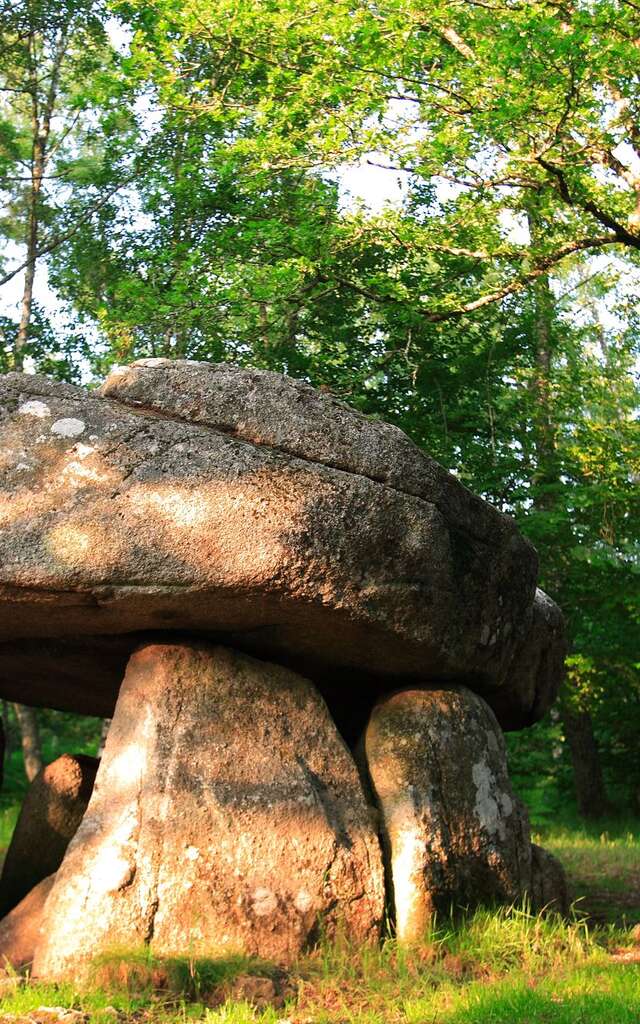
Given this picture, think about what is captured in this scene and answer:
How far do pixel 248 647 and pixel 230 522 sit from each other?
122cm

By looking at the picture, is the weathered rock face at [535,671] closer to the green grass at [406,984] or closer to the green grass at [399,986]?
the green grass at [406,984]

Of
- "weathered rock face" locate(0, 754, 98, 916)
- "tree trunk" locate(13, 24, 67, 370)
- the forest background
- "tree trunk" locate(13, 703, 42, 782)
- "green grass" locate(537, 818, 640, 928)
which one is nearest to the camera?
"weathered rock face" locate(0, 754, 98, 916)

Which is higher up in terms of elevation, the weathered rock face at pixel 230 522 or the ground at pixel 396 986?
the weathered rock face at pixel 230 522

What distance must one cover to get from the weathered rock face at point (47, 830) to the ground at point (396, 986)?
2.55m

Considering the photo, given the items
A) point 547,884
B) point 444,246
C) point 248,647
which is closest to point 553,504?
point 444,246

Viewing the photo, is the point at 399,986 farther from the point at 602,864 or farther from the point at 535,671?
the point at 602,864

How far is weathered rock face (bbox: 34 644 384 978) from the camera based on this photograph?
6.39m

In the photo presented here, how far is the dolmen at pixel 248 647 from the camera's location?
6.57 m

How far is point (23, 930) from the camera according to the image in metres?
7.08

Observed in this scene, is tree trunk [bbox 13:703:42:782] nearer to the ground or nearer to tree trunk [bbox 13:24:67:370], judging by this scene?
tree trunk [bbox 13:24:67:370]

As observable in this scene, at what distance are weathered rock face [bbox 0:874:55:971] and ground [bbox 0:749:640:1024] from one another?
30.6 inches

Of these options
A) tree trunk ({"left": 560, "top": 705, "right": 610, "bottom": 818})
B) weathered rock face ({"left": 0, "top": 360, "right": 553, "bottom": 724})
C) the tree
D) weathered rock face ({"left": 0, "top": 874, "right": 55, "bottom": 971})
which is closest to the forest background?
tree trunk ({"left": 560, "top": 705, "right": 610, "bottom": 818})

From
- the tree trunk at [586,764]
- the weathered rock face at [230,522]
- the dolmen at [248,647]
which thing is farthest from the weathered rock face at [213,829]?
the tree trunk at [586,764]

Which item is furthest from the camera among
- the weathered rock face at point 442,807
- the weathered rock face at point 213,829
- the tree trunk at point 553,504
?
the tree trunk at point 553,504
